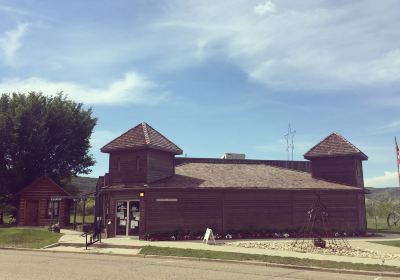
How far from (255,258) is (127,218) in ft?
42.3

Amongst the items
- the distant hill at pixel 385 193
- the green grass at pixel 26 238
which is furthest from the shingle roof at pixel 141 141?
the distant hill at pixel 385 193

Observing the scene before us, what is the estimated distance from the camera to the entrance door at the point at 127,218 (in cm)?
2809

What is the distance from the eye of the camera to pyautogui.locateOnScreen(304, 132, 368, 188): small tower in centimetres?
3291

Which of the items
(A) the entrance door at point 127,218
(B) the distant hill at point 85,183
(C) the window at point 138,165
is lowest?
(A) the entrance door at point 127,218

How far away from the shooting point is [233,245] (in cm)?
2341

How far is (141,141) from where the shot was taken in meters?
29.8

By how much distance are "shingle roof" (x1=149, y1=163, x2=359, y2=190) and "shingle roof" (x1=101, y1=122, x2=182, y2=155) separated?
93.2 inches

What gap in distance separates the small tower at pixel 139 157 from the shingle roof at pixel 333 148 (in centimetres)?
1157

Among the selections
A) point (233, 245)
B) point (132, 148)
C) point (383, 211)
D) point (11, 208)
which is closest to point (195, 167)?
point (132, 148)

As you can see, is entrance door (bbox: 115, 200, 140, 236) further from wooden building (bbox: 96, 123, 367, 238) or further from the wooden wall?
the wooden wall

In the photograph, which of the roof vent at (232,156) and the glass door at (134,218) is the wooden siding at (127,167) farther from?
the roof vent at (232,156)

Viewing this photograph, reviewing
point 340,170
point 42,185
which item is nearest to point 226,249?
point 340,170

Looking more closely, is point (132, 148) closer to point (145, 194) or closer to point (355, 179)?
point (145, 194)

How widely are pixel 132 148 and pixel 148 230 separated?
6.02m
